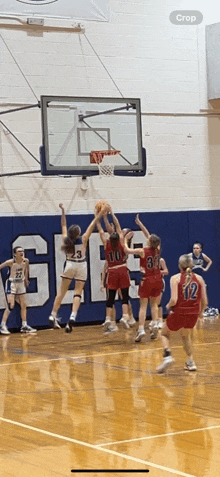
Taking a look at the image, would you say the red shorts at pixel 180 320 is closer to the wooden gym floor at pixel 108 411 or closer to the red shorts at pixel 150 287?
the wooden gym floor at pixel 108 411

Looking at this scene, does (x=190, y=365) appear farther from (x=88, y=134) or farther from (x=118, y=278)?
(x=88, y=134)

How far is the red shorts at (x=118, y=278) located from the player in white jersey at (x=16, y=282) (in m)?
2.08

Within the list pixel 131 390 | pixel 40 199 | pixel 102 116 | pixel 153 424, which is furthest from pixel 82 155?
pixel 153 424

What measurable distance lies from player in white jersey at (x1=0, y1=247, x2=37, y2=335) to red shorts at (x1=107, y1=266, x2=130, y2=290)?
2077 mm

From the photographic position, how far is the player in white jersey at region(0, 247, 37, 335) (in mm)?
16906

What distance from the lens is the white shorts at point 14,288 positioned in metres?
17.0

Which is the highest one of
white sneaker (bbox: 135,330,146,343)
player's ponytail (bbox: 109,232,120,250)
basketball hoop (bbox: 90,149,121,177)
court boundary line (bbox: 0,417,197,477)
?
basketball hoop (bbox: 90,149,121,177)

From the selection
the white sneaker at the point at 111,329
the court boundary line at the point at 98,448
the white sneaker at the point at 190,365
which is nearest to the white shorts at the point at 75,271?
the white sneaker at the point at 111,329

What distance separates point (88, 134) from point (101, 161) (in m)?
0.70

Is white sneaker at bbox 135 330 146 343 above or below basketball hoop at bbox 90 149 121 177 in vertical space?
below

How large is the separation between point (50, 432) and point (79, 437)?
1.25ft

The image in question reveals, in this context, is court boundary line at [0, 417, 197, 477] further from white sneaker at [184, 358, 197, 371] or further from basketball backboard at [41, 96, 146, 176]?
basketball backboard at [41, 96, 146, 176]

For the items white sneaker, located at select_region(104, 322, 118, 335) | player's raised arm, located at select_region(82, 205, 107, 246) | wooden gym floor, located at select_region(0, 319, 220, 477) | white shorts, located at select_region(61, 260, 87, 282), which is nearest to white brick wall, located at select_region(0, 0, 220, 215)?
player's raised arm, located at select_region(82, 205, 107, 246)

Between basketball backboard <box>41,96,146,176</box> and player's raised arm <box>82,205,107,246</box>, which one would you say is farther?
basketball backboard <box>41,96,146,176</box>
